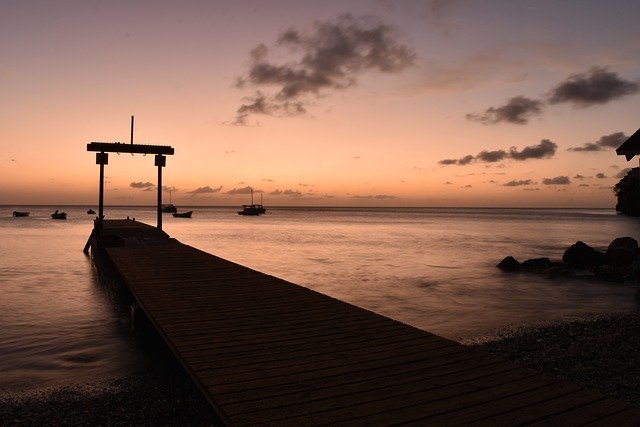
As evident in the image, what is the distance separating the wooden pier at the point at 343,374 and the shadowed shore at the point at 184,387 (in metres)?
1.09

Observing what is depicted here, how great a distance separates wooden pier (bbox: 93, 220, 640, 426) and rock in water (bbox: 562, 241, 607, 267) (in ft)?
70.2

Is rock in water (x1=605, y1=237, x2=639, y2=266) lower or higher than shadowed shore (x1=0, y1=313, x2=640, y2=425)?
higher

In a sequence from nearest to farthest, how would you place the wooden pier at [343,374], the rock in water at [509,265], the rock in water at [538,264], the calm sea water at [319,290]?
1. the wooden pier at [343,374]
2. the calm sea water at [319,290]
3. the rock in water at [538,264]
4. the rock in water at [509,265]

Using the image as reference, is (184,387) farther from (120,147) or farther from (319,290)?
(120,147)

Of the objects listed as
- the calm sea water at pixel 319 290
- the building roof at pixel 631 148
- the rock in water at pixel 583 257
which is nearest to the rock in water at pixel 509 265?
the calm sea water at pixel 319 290

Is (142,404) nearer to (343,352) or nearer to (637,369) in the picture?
(343,352)

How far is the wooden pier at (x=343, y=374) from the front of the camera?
4.27 metres

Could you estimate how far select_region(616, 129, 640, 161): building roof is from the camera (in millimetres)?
12539

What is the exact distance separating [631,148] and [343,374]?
11.9 m

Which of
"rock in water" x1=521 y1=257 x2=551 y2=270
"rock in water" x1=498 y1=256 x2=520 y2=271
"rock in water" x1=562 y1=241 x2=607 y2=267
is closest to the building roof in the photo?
"rock in water" x1=521 y1=257 x2=551 y2=270

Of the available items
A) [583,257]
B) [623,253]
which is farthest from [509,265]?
[623,253]

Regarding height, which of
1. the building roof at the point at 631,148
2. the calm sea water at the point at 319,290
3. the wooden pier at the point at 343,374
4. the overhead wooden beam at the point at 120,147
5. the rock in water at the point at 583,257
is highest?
the overhead wooden beam at the point at 120,147

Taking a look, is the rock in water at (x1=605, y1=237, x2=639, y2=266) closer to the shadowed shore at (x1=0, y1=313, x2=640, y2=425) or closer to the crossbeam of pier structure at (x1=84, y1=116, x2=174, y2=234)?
the shadowed shore at (x1=0, y1=313, x2=640, y2=425)

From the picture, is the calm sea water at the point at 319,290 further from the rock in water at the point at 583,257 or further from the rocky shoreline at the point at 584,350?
the rock in water at the point at 583,257
